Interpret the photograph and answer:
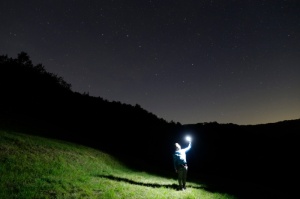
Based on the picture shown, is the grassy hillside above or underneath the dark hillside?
underneath

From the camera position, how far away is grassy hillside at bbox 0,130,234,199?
11.6 metres

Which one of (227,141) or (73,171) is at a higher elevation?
(227,141)

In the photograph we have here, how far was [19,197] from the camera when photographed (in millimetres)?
10164

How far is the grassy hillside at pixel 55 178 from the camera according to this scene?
11594 mm

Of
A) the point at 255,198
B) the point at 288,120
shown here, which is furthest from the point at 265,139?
the point at 255,198

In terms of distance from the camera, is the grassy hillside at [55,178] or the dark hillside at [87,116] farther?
the dark hillside at [87,116]

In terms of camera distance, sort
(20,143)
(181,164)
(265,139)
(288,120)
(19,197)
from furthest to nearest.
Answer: (288,120)
(265,139)
(20,143)
(181,164)
(19,197)

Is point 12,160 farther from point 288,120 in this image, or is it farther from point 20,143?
point 288,120

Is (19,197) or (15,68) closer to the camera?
(19,197)

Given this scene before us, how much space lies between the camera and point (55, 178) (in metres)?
13.9

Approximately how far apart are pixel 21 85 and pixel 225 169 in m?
44.2

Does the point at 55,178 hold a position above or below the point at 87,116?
below

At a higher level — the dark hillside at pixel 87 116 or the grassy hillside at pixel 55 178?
the dark hillside at pixel 87 116

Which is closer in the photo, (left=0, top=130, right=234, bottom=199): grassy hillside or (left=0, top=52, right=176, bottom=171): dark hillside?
(left=0, top=130, right=234, bottom=199): grassy hillside
